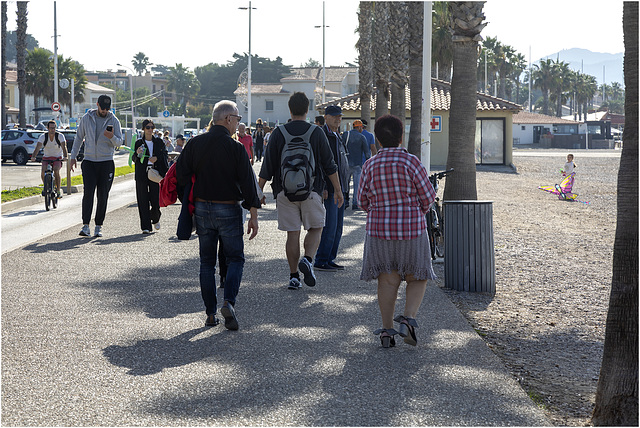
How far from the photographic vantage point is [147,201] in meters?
12.1

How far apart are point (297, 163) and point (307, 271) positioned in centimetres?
107

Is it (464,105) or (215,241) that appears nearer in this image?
(215,241)

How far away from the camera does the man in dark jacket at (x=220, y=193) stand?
6316mm

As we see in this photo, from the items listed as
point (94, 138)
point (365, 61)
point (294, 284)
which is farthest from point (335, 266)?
Result: point (365, 61)

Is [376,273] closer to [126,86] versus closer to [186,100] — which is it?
[186,100]

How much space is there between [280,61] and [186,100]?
28.4m

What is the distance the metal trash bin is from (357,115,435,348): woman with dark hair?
2.14 metres

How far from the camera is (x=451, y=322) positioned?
662cm

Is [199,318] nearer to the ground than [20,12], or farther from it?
nearer to the ground

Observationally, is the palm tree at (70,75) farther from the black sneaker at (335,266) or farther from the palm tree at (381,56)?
the black sneaker at (335,266)

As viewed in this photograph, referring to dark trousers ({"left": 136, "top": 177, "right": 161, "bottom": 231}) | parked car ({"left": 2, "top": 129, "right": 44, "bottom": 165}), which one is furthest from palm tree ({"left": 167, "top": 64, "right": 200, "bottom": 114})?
dark trousers ({"left": 136, "top": 177, "right": 161, "bottom": 231})

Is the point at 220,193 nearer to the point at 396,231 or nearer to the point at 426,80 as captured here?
the point at 396,231

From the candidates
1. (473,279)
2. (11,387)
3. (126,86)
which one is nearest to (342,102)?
(473,279)

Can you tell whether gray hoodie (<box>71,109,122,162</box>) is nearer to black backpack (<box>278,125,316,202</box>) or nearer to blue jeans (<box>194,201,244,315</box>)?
black backpack (<box>278,125,316,202</box>)
